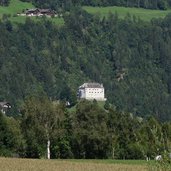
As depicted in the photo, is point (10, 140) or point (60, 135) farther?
point (10, 140)

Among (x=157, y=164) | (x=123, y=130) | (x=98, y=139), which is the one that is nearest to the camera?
(x=157, y=164)

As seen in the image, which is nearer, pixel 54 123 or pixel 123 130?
pixel 54 123

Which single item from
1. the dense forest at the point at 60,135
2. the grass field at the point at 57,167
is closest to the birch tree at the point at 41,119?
the dense forest at the point at 60,135

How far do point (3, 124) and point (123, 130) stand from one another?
11.0 meters

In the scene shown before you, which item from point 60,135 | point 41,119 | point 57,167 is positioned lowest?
point 57,167

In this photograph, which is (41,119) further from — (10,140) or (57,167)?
(57,167)

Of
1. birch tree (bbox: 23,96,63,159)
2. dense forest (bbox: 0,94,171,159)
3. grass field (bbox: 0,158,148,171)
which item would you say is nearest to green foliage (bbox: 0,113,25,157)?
dense forest (bbox: 0,94,171,159)

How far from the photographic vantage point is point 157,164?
453 inches

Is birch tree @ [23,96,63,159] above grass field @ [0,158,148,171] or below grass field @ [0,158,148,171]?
above

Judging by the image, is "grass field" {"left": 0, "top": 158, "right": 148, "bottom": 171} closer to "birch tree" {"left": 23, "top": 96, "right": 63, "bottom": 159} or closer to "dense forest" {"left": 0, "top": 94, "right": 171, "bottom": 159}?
"dense forest" {"left": 0, "top": 94, "right": 171, "bottom": 159}

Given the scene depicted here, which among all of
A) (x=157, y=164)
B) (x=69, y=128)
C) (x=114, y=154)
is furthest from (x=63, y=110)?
(x=157, y=164)

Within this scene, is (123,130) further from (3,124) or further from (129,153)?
(3,124)

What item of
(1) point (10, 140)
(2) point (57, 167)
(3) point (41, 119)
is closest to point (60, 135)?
(3) point (41, 119)

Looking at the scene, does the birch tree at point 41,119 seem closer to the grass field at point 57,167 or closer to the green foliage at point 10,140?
the green foliage at point 10,140
